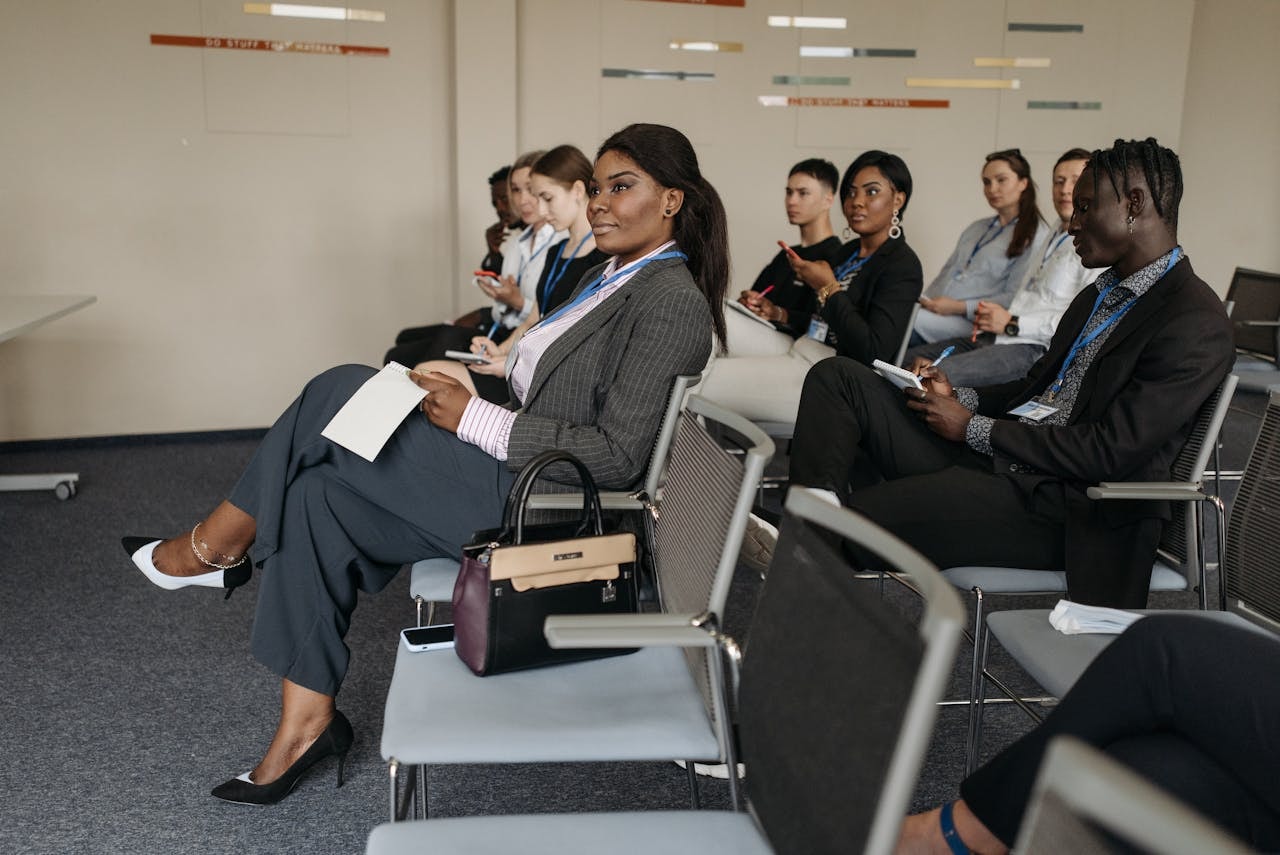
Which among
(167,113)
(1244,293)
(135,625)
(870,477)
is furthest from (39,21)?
(1244,293)

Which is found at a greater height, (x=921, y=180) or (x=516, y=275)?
(x=921, y=180)

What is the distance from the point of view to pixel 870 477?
291cm

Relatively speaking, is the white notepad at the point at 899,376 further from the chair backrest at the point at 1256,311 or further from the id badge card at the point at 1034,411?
the chair backrest at the point at 1256,311

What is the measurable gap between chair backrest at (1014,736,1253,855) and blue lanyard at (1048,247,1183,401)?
5.70 feet

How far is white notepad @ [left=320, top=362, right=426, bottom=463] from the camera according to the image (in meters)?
1.94

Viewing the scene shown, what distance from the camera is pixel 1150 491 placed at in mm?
1976

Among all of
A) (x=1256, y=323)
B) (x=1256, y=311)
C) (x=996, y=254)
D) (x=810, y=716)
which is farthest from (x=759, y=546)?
(x=1256, y=311)

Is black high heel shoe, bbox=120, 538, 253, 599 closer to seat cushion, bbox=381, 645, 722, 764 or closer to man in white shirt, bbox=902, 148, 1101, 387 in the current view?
seat cushion, bbox=381, 645, 722, 764

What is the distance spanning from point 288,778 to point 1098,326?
1908mm

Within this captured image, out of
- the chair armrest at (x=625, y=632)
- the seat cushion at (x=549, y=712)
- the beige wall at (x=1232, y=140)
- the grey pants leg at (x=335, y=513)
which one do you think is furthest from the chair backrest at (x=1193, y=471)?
the beige wall at (x=1232, y=140)

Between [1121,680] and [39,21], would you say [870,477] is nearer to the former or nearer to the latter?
[1121,680]

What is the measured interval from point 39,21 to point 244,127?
0.91 m

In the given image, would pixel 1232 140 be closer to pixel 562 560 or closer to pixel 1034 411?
pixel 1034 411

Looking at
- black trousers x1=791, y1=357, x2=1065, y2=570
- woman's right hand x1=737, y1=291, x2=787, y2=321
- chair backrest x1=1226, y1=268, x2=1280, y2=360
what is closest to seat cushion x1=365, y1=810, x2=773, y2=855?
black trousers x1=791, y1=357, x2=1065, y2=570
